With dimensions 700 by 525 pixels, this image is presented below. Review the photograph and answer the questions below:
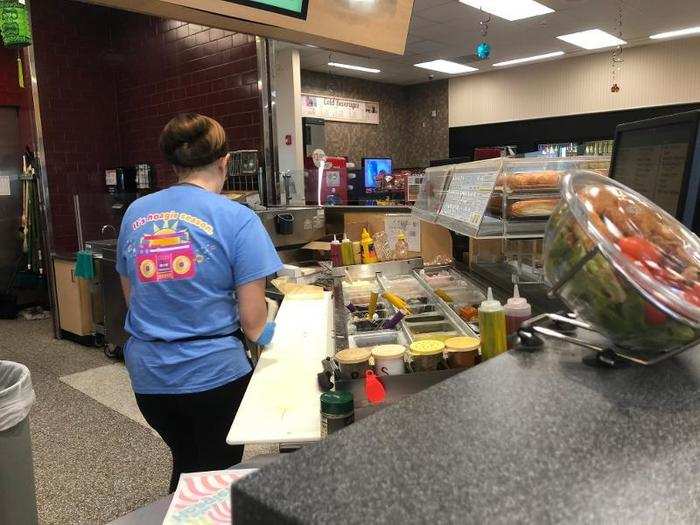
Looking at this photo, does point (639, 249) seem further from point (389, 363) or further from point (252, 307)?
point (252, 307)

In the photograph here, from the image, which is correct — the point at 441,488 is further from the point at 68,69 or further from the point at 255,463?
the point at 68,69

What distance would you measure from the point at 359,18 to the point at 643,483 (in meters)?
1.92

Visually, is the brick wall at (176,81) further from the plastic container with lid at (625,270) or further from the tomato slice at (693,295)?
the tomato slice at (693,295)

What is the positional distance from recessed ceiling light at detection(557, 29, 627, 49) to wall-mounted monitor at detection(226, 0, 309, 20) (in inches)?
305

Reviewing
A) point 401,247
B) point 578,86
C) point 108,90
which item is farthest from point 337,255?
point 578,86

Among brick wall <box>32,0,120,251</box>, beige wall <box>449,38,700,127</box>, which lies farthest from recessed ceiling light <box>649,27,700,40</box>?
brick wall <box>32,0,120,251</box>

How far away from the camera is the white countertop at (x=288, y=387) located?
1.29m

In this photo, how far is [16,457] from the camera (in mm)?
2037

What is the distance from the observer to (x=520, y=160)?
6.61 feet

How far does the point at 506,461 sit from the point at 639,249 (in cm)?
44

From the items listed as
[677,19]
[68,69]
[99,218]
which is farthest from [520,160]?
[677,19]

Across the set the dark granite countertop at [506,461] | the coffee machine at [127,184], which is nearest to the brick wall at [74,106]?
the coffee machine at [127,184]

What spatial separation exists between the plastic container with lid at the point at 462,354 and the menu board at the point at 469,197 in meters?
0.64

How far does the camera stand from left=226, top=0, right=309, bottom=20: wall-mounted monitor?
5.72 ft
